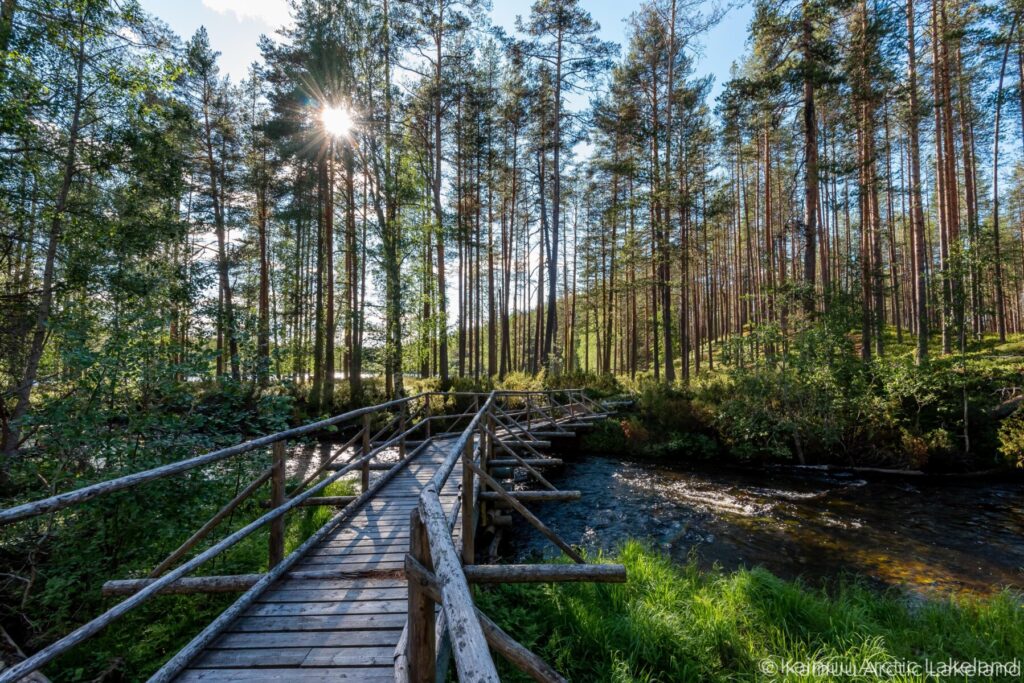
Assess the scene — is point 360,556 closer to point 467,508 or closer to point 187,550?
point 467,508

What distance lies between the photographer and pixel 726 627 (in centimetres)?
399

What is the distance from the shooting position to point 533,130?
64.3 feet

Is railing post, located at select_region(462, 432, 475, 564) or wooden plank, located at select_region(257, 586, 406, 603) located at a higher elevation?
railing post, located at select_region(462, 432, 475, 564)

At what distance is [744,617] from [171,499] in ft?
21.2

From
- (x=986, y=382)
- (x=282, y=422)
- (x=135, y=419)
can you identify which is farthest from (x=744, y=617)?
(x=986, y=382)

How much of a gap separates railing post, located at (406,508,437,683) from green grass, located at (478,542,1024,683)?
6.28 ft

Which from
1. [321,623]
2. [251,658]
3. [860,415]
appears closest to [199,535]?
[251,658]

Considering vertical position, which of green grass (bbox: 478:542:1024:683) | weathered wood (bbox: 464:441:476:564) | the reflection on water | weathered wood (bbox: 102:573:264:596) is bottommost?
the reflection on water

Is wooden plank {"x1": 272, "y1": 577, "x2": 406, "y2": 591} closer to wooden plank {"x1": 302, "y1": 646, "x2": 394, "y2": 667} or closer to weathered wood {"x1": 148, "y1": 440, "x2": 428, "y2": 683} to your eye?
weathered wood {"x1": 148, "y1": 440, "x2": 428, "y2": 683}

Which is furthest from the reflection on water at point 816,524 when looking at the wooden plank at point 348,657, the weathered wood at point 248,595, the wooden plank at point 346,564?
the wooden plank at point 348,657

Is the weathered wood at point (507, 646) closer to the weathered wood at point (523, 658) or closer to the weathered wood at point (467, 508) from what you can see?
the weathered wood at point (523, 658)

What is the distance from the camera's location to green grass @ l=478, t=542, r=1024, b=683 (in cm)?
360

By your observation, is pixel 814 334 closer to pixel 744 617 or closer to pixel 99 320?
pixel 744 617

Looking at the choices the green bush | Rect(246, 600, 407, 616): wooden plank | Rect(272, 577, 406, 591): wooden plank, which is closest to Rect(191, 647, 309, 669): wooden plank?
Rect(246, 600, 407, 616): wooden plank
